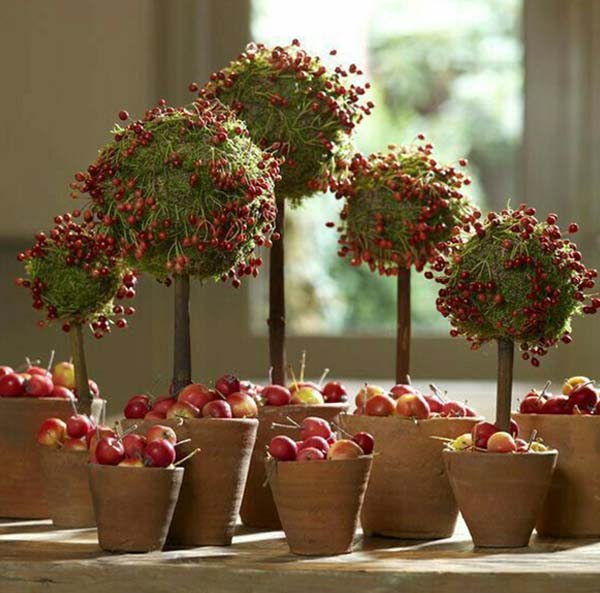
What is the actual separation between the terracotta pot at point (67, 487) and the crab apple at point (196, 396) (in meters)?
0.18

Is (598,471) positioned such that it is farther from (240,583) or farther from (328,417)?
(240,583)

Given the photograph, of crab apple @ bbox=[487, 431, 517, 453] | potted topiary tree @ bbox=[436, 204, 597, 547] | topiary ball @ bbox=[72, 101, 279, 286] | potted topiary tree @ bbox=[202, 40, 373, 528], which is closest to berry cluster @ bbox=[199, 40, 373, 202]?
potted topiary tree @ bbox=[202, 40, 373, 528]

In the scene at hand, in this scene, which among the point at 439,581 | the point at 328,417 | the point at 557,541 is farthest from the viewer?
the point at 328,417

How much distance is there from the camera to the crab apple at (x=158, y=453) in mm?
1483

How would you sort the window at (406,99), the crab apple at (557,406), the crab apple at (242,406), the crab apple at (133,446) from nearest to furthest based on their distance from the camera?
the crab apple at (133,446) < the crab apple at (242,406) < the crab apple at (557,406) < the window at (406,99)

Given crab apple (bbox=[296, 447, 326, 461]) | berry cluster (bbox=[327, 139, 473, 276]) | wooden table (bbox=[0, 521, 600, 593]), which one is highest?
berry cluster (bbox=[327, 139, 473, 276])

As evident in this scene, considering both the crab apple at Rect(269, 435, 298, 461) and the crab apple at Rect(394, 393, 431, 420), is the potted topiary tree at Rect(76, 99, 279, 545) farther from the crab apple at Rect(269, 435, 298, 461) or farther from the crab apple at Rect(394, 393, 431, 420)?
the crab apple at Rect(394, 393, 431, 420)

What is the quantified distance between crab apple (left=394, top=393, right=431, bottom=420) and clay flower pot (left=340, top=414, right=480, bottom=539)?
0.01 m

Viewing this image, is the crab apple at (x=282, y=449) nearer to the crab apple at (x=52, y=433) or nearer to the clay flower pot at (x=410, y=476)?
the clay flower pot at (x=410, y=476)

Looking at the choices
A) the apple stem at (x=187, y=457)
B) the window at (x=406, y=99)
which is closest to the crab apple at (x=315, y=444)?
the apple stem at (x=187, y=457)

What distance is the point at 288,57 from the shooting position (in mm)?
1817

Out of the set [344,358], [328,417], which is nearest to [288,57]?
[328,417]

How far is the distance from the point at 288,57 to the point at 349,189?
0.22 meters

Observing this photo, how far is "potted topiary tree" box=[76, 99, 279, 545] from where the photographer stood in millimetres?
1562
